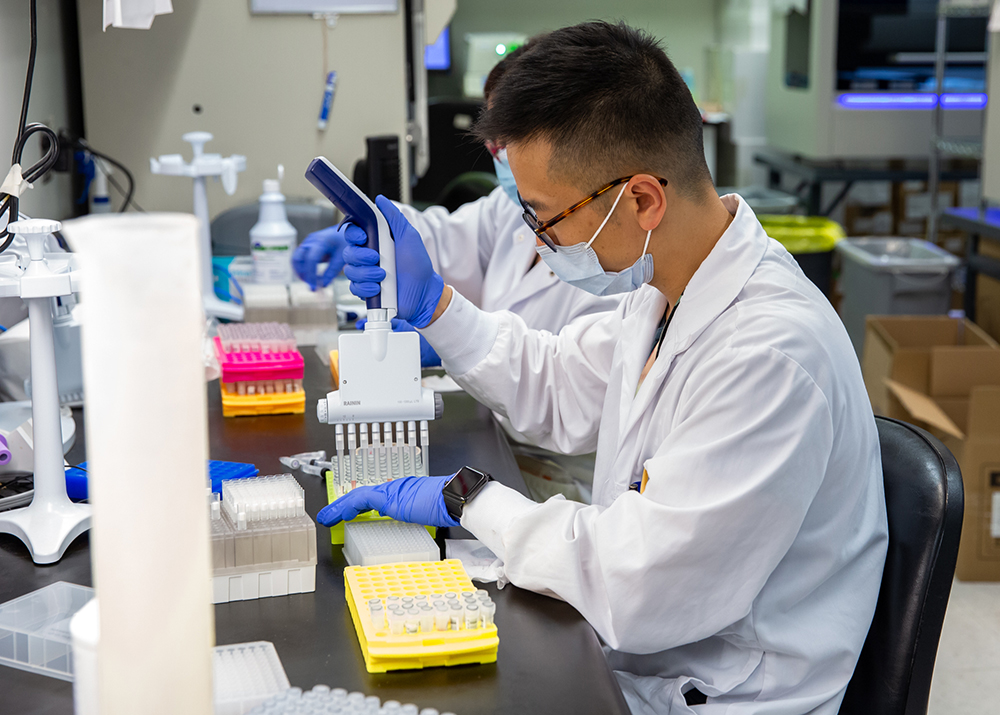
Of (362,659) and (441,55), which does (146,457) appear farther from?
(441,55)

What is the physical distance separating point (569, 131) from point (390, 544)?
527 mm

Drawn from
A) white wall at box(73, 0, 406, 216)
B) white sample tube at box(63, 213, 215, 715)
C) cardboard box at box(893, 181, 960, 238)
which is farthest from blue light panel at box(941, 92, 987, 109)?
white sample tube at box(63, 213, 215, 715)

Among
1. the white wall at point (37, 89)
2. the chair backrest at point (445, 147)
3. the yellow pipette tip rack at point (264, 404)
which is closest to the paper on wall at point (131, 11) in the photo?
the white wall at point (37, 89)

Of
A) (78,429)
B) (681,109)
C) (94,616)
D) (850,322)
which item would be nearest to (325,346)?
(78,429)

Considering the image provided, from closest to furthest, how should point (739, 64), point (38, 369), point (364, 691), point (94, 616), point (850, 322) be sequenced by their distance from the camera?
1. point (94, 616)
2. point (364, 691)
3. point (38, 369)
4. point (850, 322)
5. point (739, 64)

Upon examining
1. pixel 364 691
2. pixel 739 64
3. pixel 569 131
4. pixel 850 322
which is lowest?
pixel 850 322

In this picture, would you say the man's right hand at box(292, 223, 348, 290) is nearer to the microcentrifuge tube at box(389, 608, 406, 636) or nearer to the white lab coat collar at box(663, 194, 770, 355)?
the white lab coat collar at box(663, 194, 770, 355)

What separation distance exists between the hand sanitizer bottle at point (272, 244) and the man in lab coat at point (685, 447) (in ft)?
3.14

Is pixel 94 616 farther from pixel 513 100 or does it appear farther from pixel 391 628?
pixel 513 100

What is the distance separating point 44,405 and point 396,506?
419 millimetres

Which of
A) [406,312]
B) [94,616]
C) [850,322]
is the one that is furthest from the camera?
[850,322]

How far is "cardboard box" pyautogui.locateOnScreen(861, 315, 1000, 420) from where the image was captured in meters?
2.76

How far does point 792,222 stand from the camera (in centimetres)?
427

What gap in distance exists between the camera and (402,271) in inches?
55.6
